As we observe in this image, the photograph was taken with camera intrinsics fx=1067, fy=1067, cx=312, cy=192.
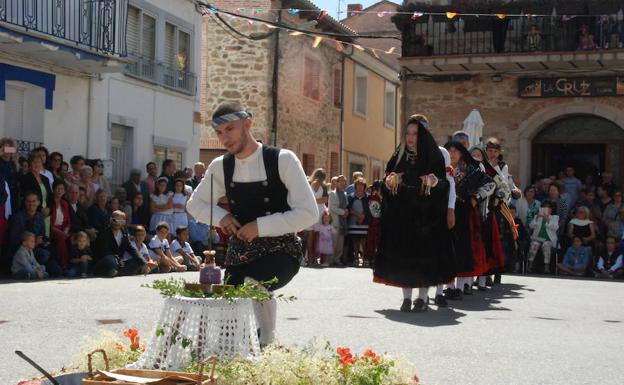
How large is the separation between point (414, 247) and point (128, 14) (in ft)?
44.5

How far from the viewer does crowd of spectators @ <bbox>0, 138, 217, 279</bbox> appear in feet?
47.7

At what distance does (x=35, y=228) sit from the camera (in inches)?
578

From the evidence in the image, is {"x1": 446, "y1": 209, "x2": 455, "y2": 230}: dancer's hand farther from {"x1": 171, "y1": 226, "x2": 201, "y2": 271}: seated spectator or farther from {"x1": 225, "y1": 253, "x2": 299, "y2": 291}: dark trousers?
{"x1": 171, "y1": 226, "x2": 201, "y2": 271}: seated spectator

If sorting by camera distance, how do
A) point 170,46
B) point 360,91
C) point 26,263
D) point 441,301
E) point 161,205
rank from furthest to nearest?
1. point 360,91
2. point 170,46
3. point 161,205
4. point 26,263
5. point 441,301

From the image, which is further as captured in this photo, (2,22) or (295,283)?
(2,22)

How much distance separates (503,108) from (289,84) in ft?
24.2

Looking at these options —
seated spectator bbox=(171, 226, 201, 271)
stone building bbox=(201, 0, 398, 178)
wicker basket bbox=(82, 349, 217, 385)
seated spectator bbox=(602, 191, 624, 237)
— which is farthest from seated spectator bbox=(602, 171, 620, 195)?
wicker basket bbox=(82, 349, 217, 385)

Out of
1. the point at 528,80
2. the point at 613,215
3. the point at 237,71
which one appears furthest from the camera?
the point at 237,71

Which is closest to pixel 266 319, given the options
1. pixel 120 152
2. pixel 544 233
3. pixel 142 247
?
pixel 142 247

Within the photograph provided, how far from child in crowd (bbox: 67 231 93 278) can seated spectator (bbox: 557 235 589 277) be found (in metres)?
9.09

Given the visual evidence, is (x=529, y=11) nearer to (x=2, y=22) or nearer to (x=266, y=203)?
(x=2, y=22)

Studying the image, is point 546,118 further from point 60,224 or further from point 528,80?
point 60,224

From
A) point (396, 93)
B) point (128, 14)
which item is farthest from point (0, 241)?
point (396, 93)

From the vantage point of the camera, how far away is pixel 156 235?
17.1m
